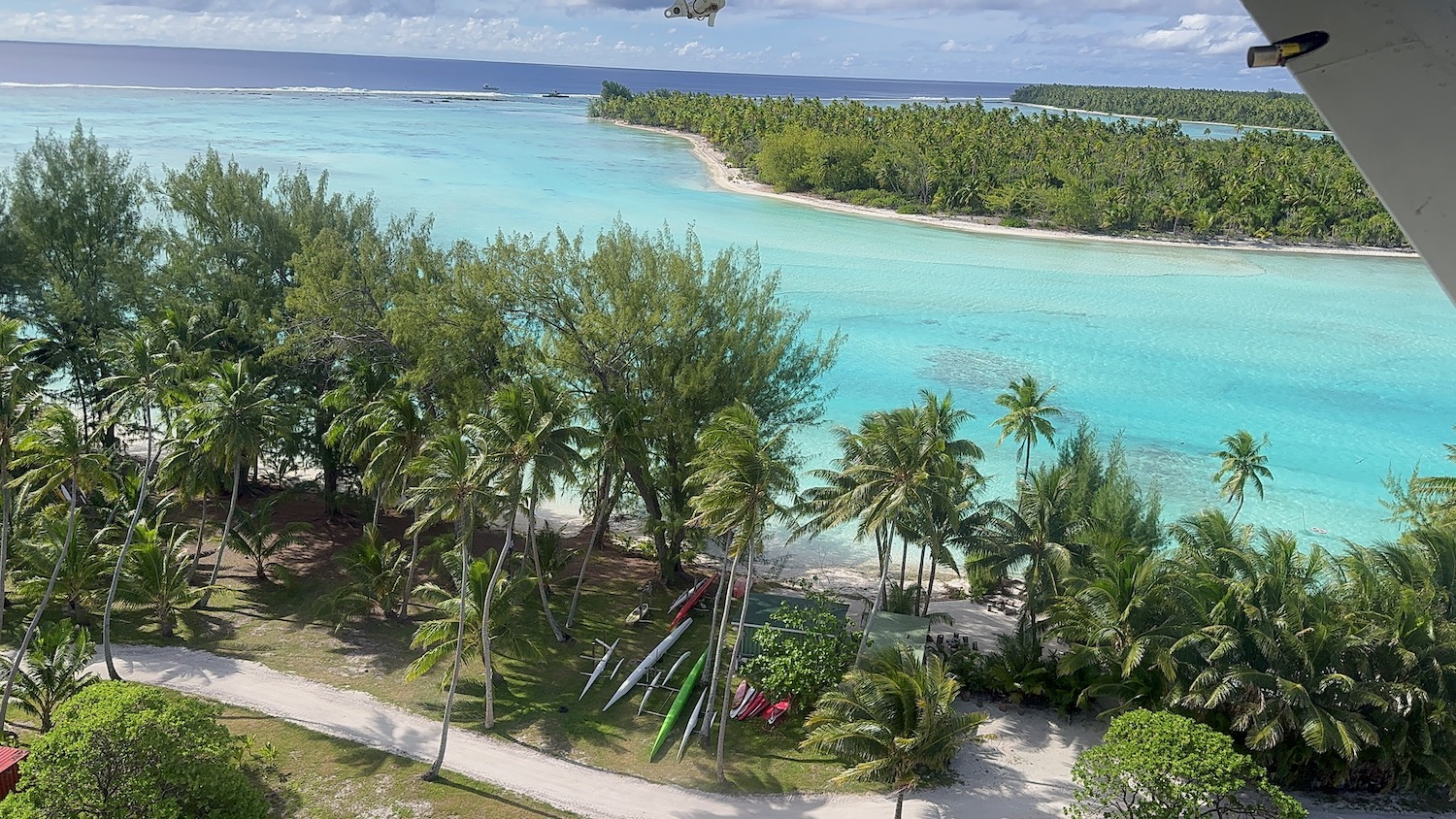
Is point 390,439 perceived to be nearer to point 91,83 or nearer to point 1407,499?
point 1407,499

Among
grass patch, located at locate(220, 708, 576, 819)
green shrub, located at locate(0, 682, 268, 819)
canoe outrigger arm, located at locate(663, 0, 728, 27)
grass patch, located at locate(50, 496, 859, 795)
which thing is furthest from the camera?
grass patch, located at locate(50, 496, 859, 795)

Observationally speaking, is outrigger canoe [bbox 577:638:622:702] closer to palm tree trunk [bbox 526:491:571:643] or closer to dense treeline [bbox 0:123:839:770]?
palm tree trunk [bbox 526:491:571:643]

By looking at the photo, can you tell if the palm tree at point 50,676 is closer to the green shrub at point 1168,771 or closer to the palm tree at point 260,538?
the palm tree at point 260,538

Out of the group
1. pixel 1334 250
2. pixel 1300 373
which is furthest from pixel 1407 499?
pixel 1334 250

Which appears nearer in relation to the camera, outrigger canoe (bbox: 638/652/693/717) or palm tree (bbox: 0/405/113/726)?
palm tree (bbox: 0/405/113/726)

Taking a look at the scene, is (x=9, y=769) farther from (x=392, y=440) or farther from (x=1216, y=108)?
(x=1216, y=108)

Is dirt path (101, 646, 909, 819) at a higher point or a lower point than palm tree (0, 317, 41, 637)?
lower

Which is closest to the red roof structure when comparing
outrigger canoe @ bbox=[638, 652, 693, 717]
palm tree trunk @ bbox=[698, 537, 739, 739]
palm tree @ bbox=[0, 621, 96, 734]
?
palm tree @ bbox=[0, 621, 96, 734]
